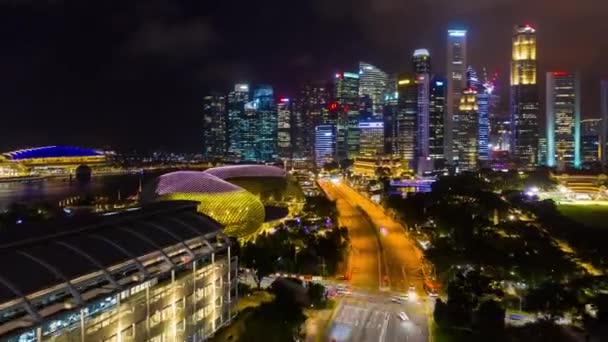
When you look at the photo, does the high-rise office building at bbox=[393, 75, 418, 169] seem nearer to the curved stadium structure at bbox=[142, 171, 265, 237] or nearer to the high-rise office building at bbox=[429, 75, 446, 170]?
the high-rise office building at bbox=[429, 75, 446, 170]

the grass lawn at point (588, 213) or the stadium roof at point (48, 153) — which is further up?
the stadium roof at point (48, 153)

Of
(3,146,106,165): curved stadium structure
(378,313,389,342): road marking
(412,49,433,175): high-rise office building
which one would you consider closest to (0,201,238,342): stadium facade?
(378,313,389,342): road marking

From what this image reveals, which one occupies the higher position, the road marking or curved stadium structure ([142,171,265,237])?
curved stadium structure ([142,171,265,237])

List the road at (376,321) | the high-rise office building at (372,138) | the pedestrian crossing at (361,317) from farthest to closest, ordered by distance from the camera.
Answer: the high-rise office building at (372,138) → the pedestrian crossing at (361,317) → the road at (376,321)

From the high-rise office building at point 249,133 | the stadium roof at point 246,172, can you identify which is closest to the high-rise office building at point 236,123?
→ the high-rise office building at point 249,133

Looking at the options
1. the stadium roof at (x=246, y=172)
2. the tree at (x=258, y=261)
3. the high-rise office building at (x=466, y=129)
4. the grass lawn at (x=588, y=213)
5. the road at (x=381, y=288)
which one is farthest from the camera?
Answer: the high-rise office building at (x=466, y=129)

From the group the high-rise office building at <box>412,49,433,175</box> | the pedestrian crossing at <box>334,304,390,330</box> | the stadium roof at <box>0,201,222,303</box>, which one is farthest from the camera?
the high-rise office building at <box>412,49,433,175</box>

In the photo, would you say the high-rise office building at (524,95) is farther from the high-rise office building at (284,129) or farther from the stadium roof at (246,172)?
the stadium roof at (246,172)
